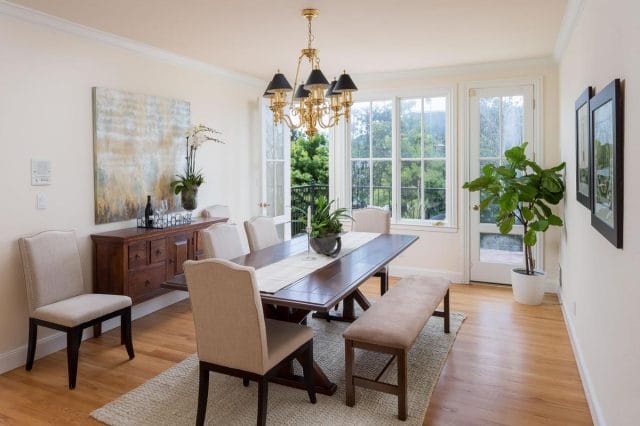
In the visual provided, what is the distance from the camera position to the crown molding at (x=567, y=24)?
321 centimetres

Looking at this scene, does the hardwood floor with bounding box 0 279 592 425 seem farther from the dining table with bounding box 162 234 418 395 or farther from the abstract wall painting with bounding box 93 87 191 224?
the abstract wall painting with bounding box 93 87 191 224

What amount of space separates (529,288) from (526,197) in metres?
0.94

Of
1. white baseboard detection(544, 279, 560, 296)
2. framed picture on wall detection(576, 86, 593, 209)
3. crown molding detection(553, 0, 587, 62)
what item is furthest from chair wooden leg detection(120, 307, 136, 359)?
white baseboard detection(544, 279, 560, 296)

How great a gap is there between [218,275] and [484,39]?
333 cm

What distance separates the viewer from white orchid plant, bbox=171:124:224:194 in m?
4.63

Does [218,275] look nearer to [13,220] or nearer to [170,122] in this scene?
[13,220]

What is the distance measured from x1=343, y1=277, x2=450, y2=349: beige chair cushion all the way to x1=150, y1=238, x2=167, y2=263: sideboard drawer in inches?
78.8

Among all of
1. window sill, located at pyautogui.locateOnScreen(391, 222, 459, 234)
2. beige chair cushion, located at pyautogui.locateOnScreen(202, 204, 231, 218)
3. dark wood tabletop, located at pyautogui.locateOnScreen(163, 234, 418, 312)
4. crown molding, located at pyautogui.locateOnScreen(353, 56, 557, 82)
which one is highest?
crown molding, located at pyautogui.locateOnScreen(353, 56, 557, 82)

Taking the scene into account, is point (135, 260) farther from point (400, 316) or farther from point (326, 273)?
point (400, 316)

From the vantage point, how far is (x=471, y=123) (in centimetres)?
542

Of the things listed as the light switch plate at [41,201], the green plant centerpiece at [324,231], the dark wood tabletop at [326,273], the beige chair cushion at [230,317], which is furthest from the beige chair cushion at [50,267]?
the green plant centerpiece at [324,231]

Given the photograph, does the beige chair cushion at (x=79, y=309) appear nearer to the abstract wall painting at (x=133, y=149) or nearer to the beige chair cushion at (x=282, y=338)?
the abstract wall painting at (x=133, y=149)

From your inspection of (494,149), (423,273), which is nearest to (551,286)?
(423,273)

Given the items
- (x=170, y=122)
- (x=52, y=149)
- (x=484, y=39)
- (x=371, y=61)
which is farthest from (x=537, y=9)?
(x=52, y=149)
